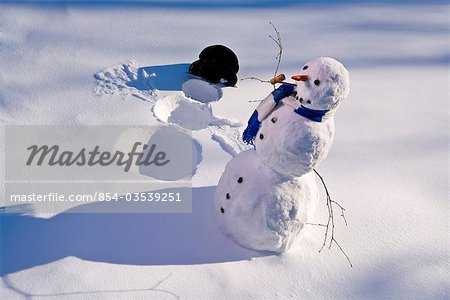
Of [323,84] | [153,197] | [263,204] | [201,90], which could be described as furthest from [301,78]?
[201,90]

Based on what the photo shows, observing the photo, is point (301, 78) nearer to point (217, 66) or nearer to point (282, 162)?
point (282, 162)

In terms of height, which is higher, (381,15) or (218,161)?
(381,15)

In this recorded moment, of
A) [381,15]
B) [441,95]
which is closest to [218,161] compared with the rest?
[441,95]

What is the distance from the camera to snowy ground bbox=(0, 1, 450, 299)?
7.34 ft

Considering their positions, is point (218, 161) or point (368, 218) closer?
point (368, 218)

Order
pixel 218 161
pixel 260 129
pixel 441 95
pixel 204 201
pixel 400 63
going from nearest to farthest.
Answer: pixel 260 129
pixel 204 201
pixel 218 161
pixel 441 95
pixel 400 63

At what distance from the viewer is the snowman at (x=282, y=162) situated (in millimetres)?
1896

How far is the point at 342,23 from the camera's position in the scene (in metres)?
3.99

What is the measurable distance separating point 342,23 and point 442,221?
1.82 meters

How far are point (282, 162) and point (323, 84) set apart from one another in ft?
1.04

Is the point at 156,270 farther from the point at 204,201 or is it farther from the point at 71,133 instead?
the point at 71,133

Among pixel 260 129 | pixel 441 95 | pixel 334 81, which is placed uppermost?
pixel 334 81

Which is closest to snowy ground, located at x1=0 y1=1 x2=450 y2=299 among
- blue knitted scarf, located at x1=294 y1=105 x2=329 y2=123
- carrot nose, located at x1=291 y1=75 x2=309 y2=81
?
blue knitted scarf, located at x1=294 y1=105 x2=329 y2=123

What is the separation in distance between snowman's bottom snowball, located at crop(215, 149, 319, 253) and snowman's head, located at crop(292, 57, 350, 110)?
349 millimetres
